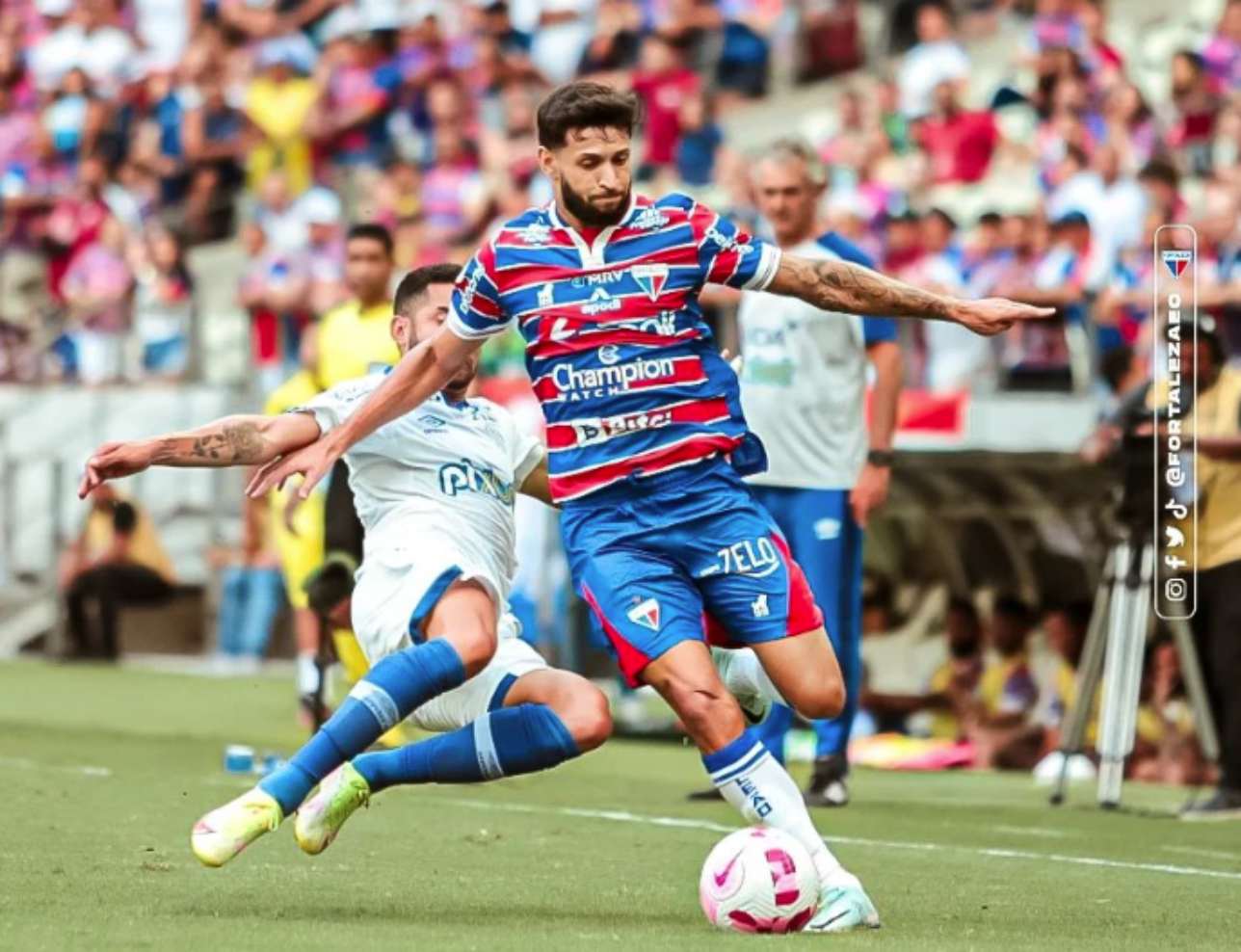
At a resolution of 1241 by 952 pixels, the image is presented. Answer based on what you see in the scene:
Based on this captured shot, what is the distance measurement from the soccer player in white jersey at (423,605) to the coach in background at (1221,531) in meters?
4.09

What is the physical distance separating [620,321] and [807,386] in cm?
386

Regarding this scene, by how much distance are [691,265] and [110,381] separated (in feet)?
49.8

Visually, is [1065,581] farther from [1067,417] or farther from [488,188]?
[488,188]

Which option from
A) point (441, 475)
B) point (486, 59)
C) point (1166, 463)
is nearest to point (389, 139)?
point (486, 59)

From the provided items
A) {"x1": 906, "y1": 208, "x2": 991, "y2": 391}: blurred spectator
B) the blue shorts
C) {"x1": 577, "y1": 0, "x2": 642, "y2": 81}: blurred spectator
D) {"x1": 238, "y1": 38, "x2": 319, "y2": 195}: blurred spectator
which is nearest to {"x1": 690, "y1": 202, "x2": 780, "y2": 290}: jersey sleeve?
the blue shorts

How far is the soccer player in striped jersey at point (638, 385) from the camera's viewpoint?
7848 millimetres

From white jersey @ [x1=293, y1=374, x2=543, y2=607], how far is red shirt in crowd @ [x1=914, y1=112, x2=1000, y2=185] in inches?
478

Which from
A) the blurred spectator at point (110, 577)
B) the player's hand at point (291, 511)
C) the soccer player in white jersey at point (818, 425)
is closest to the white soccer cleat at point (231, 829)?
the soccer player in white jersey at point (818, 425)

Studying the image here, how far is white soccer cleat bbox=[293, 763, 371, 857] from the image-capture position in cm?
774

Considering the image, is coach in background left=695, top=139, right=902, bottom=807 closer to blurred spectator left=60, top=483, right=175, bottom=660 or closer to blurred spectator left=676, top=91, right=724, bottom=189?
blurred spectator left=60, top=483, right=175, bottom=660

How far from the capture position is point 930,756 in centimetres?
1500

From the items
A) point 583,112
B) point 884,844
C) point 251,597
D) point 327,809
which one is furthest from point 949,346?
point 327,809

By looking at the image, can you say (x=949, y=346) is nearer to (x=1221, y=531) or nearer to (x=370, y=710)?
(x=1221, y=531)

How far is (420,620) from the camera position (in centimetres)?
815
